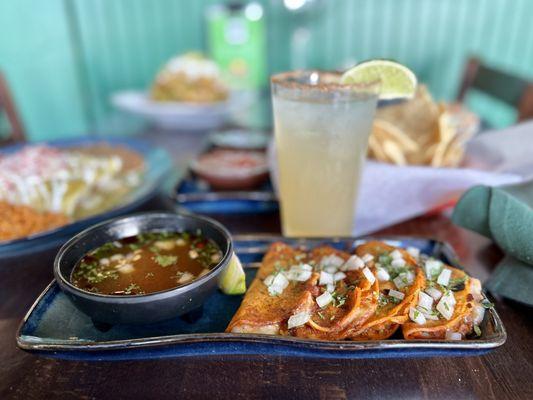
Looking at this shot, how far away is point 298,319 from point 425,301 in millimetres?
299

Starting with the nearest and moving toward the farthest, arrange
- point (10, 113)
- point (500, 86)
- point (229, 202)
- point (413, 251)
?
point (413, 251), point (229, 202), point (10, 113), point (500, 86)

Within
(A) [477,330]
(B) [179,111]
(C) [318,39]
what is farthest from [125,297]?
(C) [318,39]

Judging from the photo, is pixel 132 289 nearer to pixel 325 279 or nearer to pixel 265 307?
pixel 265 307

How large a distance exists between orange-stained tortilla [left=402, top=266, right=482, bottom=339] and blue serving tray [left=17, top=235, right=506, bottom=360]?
3cm

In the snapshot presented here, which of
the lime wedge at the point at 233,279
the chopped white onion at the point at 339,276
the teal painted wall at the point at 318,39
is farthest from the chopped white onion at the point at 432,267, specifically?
the teal painted wall at the point at 318,39

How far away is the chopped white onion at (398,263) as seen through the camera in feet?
3.59

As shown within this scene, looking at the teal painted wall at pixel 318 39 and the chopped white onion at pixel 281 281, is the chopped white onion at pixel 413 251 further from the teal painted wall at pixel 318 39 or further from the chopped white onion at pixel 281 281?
the teal painted wall at pixel 318 39

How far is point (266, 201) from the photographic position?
161cm

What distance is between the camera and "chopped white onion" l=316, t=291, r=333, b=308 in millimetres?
973

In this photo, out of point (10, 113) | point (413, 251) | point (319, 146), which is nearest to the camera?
point (413, 251)

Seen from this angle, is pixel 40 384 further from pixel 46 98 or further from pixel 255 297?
pixel 46 98

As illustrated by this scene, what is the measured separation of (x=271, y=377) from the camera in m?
0.89

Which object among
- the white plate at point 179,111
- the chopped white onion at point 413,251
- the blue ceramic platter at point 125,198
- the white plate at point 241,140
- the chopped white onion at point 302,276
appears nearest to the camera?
the chopped white onion at point 302,276

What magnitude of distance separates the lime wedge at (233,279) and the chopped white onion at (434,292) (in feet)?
1.48
